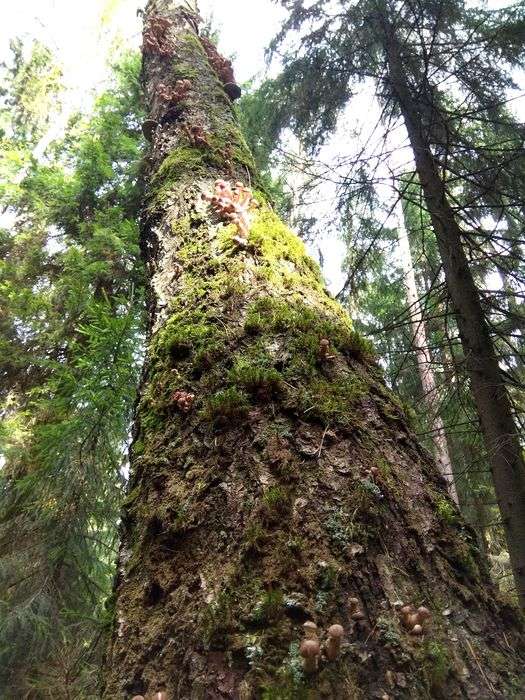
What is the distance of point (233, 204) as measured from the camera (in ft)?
9.46

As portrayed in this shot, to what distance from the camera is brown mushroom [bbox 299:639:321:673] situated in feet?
3.66

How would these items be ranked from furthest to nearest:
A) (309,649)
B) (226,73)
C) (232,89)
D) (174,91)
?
1. (226,73)
2. (232,89)
3. (174,91)
4. (309,649)

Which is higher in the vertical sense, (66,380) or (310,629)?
(66,380)

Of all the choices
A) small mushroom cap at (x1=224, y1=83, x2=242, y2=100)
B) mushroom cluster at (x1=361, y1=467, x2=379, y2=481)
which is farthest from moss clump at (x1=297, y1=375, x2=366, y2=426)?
small mushroom cap at (x1=224, y1=83, x2=242, y2=100)

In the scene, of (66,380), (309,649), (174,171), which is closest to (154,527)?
(309,649)

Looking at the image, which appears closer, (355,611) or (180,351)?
(355,611)

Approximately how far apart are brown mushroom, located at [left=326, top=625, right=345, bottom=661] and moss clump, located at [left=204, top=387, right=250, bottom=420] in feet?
2.80

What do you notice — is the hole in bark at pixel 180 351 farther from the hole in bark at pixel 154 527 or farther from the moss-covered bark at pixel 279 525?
the hole in bark at pixel 154 527

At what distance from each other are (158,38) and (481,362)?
4.85 metres

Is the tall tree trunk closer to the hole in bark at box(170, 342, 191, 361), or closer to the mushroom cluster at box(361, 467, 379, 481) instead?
the mushroom cluster at box(361, 467, 379, 481)

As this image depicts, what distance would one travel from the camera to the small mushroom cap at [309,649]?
1.12 meters

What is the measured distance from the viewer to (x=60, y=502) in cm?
434

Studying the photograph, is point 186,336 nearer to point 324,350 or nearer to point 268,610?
point 324,350

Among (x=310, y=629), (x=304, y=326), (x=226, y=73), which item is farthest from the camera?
(x=226, y=73)
